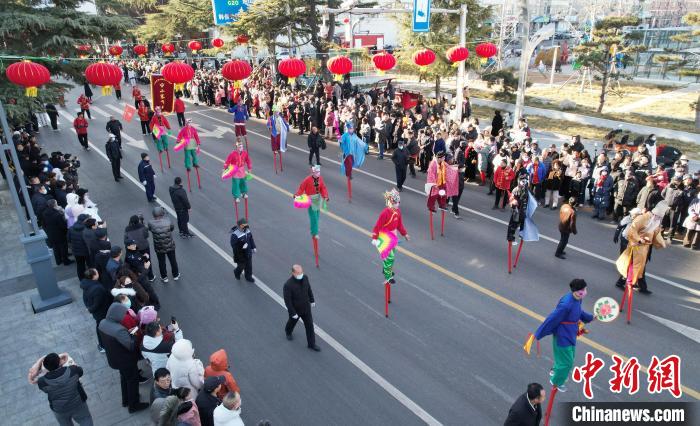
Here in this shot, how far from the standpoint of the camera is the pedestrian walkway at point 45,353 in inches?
296

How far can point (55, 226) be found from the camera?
11789 mm

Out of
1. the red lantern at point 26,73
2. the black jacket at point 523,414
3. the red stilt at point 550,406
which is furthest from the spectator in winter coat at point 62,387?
the red lantern at point 26,73

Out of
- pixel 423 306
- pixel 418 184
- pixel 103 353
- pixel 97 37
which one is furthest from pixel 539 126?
pixel 103 353

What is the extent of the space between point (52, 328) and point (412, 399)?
23.7 ft

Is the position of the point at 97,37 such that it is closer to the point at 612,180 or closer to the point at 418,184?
the point at 418,184

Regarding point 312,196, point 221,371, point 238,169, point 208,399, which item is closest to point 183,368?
point 221,371

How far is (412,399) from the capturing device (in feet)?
24.8

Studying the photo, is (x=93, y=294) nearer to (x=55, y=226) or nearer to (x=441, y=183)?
(x=55, y=226)

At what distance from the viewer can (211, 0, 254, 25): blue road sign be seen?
101 feet

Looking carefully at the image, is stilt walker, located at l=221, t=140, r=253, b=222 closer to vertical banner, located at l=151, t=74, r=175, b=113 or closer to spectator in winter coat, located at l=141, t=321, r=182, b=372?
spectator in winter coat, located at l=141, t=321, r=182, b=372

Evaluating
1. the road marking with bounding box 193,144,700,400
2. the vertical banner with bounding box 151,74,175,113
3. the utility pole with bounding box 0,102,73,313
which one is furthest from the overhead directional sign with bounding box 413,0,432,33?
the utility pole with bounding box 0,102,73,313

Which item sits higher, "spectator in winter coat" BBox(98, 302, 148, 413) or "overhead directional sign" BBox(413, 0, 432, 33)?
"overhead directional sign" BBox(413, 0, 432, 33)

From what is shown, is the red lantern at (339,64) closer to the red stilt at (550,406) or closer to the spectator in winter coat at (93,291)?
the spectator in winter coat at (93,291)

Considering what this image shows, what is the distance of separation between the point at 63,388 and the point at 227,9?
29188 millimetres
